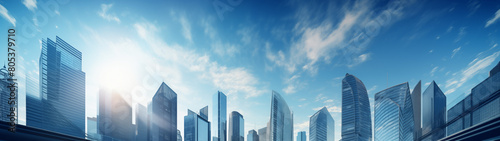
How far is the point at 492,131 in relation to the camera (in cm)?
3253

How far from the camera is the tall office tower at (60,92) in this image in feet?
272

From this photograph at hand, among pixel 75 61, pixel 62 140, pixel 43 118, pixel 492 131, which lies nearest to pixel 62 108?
pixel 43 118

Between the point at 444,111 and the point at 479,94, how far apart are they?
181 ft

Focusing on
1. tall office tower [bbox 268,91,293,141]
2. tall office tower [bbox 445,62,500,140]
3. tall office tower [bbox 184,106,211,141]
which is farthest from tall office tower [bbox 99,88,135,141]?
tall office tower [bbox 445,62,500,140]

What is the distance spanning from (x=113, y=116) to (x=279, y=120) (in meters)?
121

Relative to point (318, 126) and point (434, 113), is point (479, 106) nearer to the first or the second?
point (434, 113)

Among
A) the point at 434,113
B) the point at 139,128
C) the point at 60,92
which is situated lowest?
the point at 139,128

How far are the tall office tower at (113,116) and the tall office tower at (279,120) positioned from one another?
105m

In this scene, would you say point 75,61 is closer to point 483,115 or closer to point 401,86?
point 401,86

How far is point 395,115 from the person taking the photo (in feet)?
375

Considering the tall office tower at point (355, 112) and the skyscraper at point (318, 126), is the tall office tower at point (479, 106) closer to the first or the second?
the tall office tower at point (355, 112)

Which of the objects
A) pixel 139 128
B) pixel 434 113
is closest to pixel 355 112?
pixel 434 113

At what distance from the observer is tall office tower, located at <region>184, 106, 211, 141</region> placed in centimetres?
17250

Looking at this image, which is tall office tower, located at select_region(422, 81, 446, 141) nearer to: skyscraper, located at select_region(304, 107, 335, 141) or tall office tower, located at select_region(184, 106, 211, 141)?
skyscraper, located at select_region(304, 107, 335, 141)
